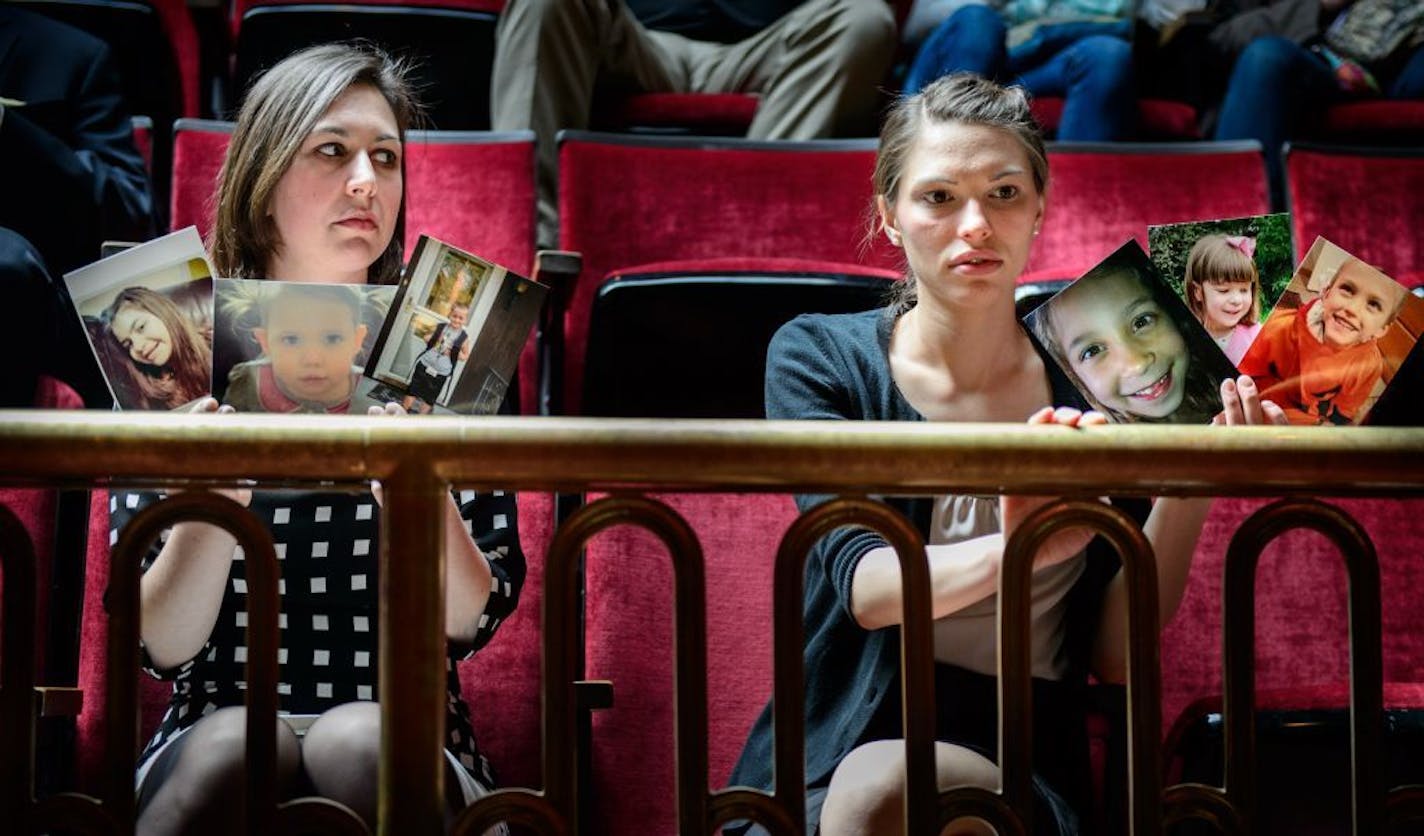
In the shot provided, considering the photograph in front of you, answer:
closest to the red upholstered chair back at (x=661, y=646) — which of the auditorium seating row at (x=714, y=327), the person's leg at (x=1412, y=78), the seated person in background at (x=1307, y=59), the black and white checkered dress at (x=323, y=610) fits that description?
the auditorium seating row at (x=714, y=327)

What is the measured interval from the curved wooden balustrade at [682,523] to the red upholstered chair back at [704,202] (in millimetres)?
807

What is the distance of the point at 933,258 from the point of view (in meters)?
0.99

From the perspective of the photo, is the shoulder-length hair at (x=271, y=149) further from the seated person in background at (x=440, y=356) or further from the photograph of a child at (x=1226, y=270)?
the photograph of a child at (x=1226, y=270)

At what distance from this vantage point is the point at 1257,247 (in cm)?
79

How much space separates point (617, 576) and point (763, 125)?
0.84 metres

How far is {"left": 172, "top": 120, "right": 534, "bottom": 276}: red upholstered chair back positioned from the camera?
4.52 feet

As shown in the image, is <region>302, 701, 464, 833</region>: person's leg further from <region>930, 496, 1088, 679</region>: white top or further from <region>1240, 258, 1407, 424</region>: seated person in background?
<region>1240, 258, 1407, 424</region>: seated person in background

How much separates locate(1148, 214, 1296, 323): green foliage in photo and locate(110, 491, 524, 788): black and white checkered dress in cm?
42

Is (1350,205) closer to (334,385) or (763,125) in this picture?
(763,125)

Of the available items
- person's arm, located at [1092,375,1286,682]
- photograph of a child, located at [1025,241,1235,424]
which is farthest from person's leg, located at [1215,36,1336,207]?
photograph of a child, located at [1025,241,1235,424]

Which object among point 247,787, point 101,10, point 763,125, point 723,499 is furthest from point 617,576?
point 101,10

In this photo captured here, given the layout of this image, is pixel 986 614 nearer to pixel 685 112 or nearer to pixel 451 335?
pixel 451 335

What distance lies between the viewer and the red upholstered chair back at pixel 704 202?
1422 mm

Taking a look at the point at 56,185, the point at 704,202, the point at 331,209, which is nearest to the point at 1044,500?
the point at 331,209
